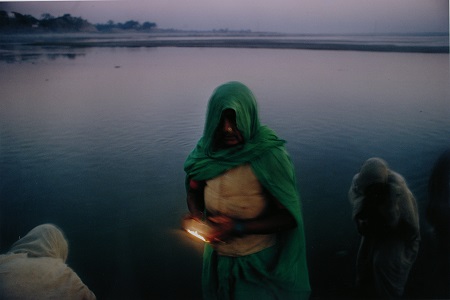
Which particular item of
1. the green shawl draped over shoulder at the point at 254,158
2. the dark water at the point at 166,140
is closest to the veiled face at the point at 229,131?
the green shawl draped over shoulder at the point at 254,158

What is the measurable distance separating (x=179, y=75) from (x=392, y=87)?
81.5 inches

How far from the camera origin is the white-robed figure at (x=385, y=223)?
2412 mm

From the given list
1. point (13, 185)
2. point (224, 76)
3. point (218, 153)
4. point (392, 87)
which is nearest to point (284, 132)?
point (224, 76)

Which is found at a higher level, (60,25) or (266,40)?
(60,25)

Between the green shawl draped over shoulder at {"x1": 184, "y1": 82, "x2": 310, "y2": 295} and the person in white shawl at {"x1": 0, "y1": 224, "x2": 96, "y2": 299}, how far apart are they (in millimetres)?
961

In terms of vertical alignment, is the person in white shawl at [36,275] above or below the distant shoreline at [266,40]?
below

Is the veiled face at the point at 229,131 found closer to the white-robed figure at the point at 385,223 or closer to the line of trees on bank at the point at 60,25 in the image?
the white-robed figure at the point at 385,223

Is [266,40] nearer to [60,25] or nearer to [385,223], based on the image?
Result: [60,25]

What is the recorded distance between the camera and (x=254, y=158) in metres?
1.82

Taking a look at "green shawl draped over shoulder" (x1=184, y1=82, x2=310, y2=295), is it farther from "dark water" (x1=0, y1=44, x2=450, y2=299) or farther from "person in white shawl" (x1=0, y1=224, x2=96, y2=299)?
"dark water" (x1=0, y1=44, x2=450, y2=299)

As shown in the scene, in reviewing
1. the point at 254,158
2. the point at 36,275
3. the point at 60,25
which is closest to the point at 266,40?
the point at 60,25

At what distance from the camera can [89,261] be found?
3139 mm

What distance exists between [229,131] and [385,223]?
1305 mm

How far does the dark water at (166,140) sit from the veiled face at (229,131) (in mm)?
1594
